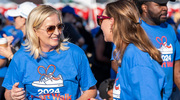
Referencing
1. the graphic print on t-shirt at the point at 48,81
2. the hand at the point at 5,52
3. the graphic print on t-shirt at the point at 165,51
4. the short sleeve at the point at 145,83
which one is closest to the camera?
the short sleeve at the point at 145,83

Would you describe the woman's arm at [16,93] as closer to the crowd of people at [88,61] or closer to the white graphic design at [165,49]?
the crowd of people at [88,61]

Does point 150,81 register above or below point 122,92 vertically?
above

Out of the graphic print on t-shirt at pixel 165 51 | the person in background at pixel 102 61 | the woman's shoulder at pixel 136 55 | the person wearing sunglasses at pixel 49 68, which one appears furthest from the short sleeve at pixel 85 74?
the person in background at pixel 102 61

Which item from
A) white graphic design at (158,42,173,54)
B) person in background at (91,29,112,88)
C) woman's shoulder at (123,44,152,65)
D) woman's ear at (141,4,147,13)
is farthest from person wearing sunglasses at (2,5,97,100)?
person in background at (91,29,112,88)

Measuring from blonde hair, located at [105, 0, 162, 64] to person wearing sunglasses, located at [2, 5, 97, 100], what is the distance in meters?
0.67

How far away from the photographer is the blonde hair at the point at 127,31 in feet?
7.53

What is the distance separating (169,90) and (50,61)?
159 centimetres

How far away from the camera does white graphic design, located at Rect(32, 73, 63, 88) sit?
285cm

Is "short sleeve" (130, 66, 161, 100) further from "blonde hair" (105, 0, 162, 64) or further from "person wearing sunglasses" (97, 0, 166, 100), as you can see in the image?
"blonde hair" (105, 0, 162, 64)

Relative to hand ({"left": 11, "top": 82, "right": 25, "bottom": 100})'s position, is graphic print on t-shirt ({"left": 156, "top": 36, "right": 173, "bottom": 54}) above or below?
above

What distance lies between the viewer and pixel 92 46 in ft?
21.9

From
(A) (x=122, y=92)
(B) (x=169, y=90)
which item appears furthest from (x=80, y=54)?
(B) (x=169, y=90)

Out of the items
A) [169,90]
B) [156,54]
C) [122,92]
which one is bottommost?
[169,90]

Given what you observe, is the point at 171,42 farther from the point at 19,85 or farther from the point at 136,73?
the point at 19,85
